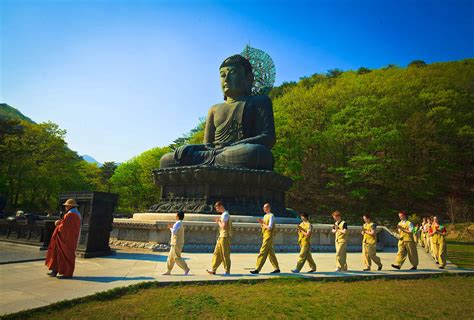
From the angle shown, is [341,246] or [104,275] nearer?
[104,275]

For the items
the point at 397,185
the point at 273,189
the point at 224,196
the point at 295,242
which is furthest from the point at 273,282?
the point at 397,185

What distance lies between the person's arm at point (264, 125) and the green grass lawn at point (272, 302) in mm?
8735

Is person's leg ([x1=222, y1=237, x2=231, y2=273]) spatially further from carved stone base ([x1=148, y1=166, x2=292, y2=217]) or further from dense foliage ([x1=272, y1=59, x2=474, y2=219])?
dense foliage ([x1=272, y1=59, x2=474, y2=219])

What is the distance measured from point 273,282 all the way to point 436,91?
34.1 m

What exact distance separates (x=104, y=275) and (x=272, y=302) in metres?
3.08

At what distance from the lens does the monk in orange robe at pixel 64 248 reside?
5664mm

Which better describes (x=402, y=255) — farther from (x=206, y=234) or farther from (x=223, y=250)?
(x=206, y=234)

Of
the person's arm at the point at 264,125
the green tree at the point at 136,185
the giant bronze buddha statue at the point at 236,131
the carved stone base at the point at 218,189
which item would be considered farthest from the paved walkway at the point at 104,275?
the green tree at the point at 136,185

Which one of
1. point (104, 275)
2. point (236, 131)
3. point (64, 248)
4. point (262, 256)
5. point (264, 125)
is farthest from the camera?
point (236, 131)

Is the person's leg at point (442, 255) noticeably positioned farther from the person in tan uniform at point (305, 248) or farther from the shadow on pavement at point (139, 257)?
the shadow on pavement at point (139, 257)

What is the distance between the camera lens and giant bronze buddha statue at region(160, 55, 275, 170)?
41.8 feet

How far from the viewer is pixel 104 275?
5922 mm

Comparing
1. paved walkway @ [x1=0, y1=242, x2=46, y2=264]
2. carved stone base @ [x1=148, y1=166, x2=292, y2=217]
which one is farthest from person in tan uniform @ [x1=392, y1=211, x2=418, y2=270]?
paved walkway @ [x1=0, y1=242, x2=46, y2=264]

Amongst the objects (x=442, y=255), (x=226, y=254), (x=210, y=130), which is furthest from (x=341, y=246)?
(x=210, y=130)
